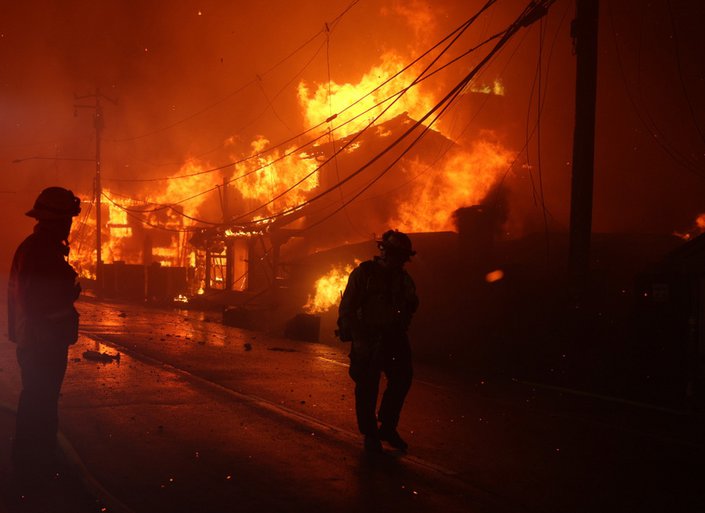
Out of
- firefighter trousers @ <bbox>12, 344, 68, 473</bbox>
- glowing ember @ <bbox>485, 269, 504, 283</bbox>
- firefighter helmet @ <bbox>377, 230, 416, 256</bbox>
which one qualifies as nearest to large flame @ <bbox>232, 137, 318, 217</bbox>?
glowing ember @ <bbox>485, 269, 504, 283</bbox>

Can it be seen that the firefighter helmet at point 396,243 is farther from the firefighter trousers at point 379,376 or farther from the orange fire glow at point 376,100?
the orange fire glow at point 376,100

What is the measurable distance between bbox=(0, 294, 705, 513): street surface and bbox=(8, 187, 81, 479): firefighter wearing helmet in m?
0.56

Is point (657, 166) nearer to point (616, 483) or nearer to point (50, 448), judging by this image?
point (616, 483)

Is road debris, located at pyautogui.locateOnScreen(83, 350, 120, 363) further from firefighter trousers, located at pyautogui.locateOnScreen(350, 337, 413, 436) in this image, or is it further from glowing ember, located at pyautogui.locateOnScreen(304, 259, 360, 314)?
glowing ember, located at pyautogui.locateOnScreen(304, 259, 360, 314)

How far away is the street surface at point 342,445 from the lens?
5.52 meters

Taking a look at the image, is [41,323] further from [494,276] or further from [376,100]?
[376,100]

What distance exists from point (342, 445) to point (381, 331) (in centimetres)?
119

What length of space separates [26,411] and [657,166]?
35.9 meters

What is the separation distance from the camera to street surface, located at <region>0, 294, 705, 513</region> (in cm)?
552

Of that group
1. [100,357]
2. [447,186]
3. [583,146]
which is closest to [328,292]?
[100,357]

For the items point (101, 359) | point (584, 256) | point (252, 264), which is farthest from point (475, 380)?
point (252, 264)

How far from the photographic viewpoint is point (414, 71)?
48.7 meters

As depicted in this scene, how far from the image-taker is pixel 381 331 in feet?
22.1

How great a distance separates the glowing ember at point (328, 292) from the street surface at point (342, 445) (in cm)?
1215
